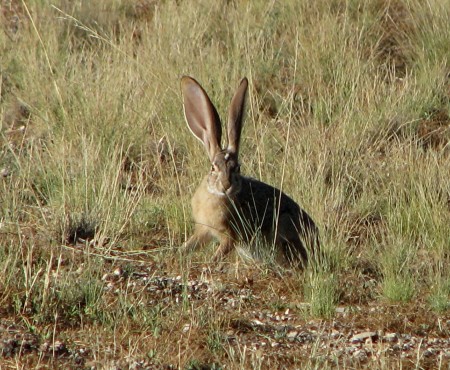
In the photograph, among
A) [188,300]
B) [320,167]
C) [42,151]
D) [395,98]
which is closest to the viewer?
[188,300]

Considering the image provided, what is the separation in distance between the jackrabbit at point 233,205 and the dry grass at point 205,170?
17cm

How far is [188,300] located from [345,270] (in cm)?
113

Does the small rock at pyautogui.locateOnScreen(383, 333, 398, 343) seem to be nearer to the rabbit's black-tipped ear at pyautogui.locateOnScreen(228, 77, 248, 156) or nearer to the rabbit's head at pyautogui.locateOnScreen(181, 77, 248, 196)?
the rabbit's head at pyautogui.locateOnScreen(181, 77, 248, 196)

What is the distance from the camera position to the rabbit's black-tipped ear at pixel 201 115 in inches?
241

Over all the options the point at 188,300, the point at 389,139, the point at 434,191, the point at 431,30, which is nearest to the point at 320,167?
the point at 434,191

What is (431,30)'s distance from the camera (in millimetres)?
9062

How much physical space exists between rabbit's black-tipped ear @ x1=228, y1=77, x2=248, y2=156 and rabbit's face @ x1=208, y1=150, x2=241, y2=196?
2.8 inches

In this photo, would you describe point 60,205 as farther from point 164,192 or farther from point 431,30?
point 431,30

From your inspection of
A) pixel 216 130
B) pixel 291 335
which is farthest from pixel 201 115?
pixel 291 335

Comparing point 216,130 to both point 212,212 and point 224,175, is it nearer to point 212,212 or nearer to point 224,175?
point 224,175

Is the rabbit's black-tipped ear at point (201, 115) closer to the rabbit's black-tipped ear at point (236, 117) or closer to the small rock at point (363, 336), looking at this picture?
the rabbit's black-tipped ear at point (236, 117)

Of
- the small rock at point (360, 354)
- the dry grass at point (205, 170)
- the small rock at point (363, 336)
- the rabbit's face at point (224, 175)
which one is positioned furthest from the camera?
the rabbit's face at point (224, 175)

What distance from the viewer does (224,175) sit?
6012 millimetres

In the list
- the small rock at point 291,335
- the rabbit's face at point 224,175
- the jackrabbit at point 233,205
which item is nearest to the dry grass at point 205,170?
the small rock at point 291,335
